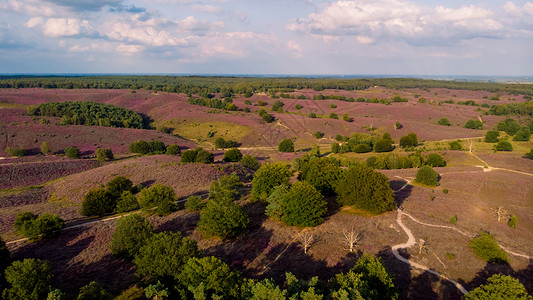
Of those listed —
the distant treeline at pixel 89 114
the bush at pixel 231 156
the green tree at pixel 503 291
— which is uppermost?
the distant treeline at pixel 89 114

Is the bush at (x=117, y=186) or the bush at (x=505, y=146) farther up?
the bush at (x=505, y=146)

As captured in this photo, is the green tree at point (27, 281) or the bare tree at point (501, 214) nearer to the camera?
the green tree at point (27, 281)

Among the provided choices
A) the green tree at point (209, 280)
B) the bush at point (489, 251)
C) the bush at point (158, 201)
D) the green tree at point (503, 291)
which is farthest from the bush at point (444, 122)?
the green tree at point (209, 280)

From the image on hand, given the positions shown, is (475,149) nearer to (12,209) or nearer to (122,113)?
(12,209)

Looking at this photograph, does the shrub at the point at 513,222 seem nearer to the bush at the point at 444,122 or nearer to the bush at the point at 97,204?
the bush at the point at 97,204

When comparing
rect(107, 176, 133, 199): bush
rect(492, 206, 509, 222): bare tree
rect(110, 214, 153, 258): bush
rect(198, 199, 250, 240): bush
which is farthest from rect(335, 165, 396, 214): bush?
rect(107, 176, 133, 199): bush

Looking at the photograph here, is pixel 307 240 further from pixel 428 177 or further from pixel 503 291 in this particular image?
pixel 428 177
